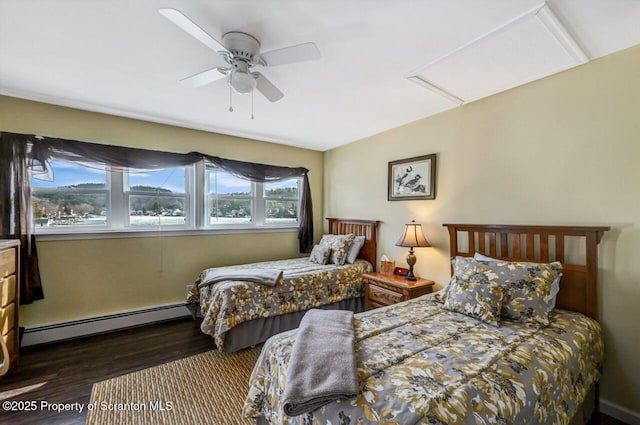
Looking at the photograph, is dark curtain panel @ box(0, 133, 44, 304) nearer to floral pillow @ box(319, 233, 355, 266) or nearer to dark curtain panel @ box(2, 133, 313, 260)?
dark curtain panel @ box(2, 133, 313, 260)

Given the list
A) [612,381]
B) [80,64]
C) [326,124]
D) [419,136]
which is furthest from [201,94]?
[612,381]

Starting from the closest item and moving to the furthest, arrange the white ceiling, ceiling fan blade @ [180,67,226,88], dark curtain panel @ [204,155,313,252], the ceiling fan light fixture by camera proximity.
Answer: the white ceiling → the ceiling fan light fixture → ceiling fan blade @ [180,67,226,88] → dark curtain panel @ [204,155,313,252]

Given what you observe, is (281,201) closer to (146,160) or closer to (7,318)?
(146,160)

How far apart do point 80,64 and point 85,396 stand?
8.10 ft

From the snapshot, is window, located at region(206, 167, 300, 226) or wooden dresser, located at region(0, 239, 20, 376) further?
window, located at region(206, 167, 300, 226)

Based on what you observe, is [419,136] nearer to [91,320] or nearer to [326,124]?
[326,124]

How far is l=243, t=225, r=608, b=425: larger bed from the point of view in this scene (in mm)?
1061

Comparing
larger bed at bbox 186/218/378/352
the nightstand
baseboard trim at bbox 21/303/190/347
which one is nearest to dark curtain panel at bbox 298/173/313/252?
larger bed at bbox 186/218/378/352

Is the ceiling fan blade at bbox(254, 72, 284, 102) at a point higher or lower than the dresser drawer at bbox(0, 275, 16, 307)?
higher

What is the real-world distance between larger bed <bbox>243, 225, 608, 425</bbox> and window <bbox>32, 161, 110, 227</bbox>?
2.76 m

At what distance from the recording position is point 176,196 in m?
3.50

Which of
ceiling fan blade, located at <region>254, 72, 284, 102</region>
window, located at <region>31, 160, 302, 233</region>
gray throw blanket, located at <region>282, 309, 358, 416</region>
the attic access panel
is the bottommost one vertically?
gray throw blanket, located at <region>282, 309, 358, 416</region>

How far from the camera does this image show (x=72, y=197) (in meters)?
2.92

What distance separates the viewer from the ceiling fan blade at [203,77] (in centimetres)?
186
